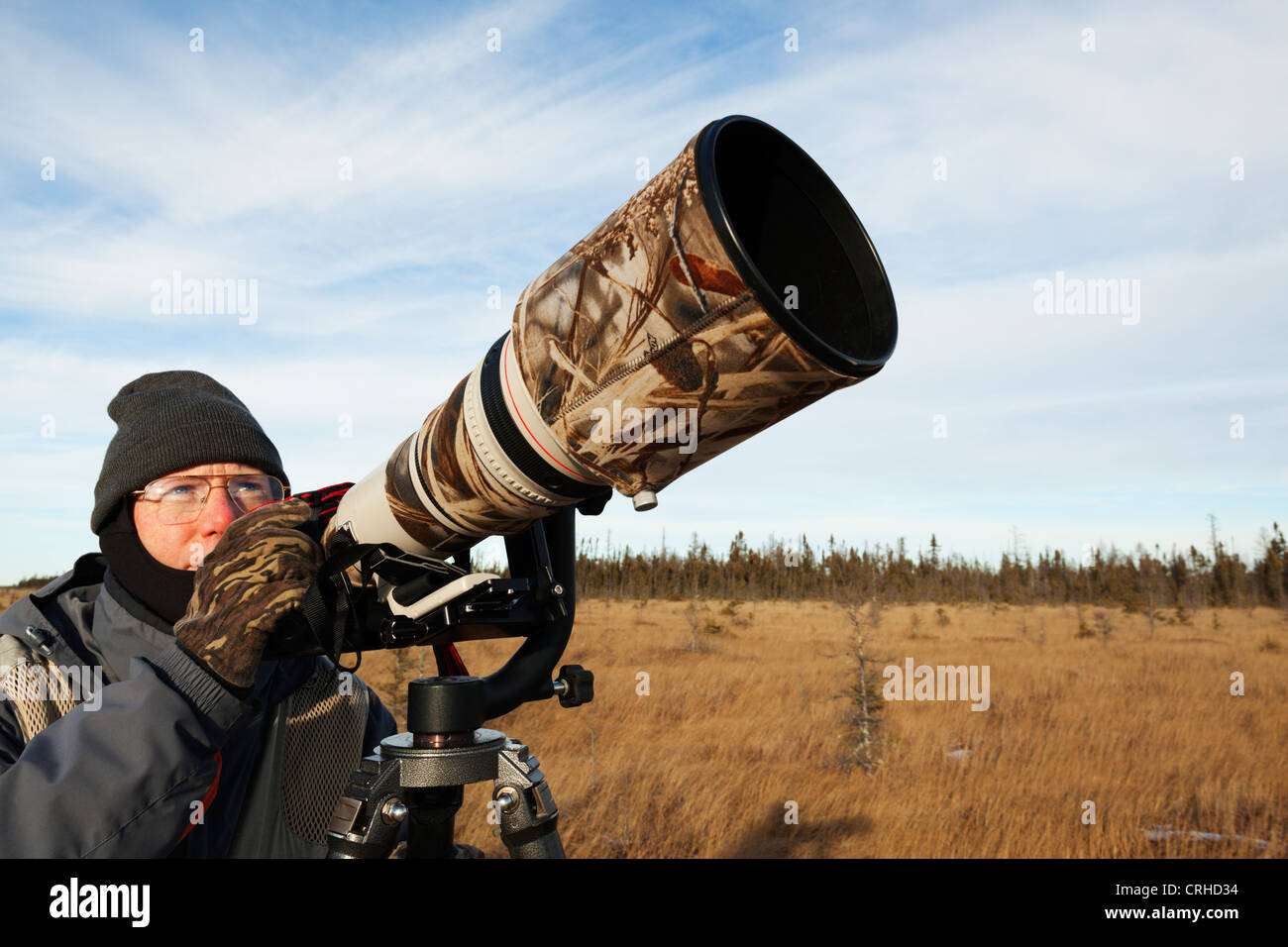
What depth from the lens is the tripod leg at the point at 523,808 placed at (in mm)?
1631

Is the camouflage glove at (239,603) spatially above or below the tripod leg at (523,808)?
above

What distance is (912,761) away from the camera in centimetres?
863

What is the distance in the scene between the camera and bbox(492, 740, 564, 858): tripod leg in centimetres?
163

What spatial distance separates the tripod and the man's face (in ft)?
2.90

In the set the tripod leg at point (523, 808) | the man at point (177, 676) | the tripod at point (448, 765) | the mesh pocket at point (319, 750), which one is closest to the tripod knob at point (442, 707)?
the tripod at point (448, 765)

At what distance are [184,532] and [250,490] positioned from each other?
0.28 metres

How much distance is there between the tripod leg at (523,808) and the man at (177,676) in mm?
532

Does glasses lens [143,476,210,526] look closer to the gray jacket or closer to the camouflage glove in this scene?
the gray jacket

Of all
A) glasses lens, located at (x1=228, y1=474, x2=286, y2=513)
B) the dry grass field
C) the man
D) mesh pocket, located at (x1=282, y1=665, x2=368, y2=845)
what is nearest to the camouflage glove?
the man

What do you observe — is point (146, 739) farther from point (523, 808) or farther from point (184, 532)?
point (184, 532)

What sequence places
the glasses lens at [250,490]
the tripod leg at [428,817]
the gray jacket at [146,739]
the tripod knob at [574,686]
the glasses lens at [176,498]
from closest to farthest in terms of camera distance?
the gray jacket at [146,739] < the tripod leg at [428,817] < the tripod knob at [574,686] < the glasses lens at [176,498] < the glasses lens at [250,490]

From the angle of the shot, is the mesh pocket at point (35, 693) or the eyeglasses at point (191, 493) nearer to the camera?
the mesh pocket at point (35, 693)

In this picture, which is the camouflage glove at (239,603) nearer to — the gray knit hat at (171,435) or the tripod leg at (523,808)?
the tripod leg at (523,808)
